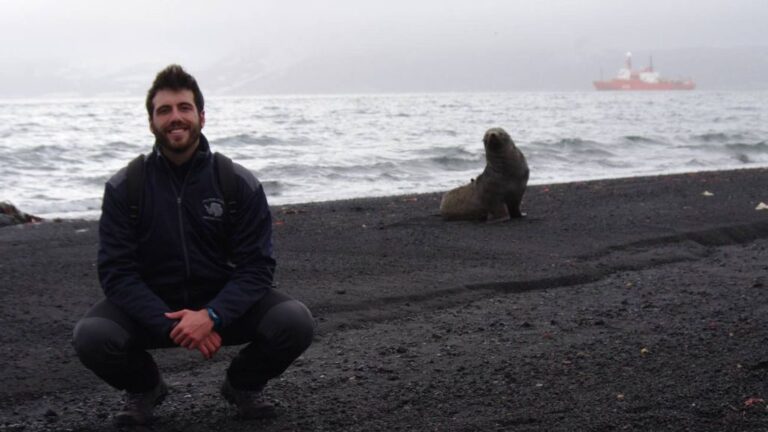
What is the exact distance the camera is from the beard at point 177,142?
3430 millimetres

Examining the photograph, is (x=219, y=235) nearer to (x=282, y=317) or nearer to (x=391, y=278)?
(x=282, y=317)

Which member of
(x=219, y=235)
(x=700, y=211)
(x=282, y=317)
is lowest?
(x=700, y=211)

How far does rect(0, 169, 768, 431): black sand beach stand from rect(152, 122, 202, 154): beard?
3.46ft

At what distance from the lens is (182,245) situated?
3443 millimetres

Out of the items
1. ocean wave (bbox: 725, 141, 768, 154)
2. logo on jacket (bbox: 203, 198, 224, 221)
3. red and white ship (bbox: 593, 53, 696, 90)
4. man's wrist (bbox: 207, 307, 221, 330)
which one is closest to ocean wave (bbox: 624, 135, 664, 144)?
ocean wave (bbox: 725, 141, 768, 154)

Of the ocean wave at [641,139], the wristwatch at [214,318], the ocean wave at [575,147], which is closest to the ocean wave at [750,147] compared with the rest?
the ocean wave at [641,139]

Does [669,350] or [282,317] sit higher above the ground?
[282,317]

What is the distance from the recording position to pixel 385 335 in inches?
193

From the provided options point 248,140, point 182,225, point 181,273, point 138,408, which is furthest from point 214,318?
point 248,140

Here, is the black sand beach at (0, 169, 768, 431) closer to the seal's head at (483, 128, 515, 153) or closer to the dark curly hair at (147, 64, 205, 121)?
the seal's head at (483, 128, 515, 153)

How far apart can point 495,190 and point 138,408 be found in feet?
20.2

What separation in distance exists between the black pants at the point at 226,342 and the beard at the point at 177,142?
0.63m

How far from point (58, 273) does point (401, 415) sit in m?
3.84

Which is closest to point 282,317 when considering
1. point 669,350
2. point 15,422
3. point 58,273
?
point 15,422
